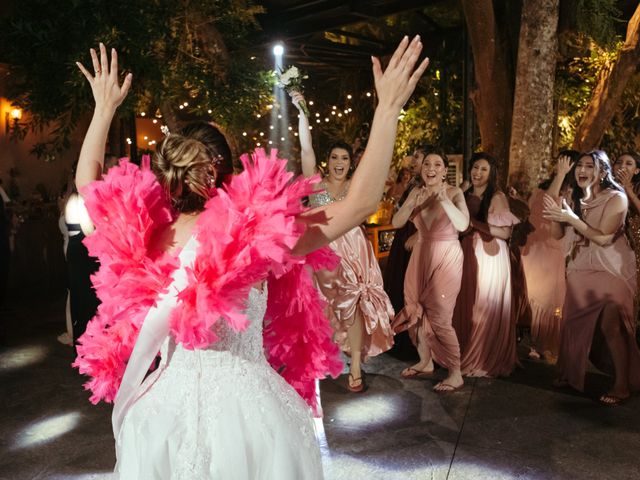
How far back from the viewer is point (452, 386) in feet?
15.1

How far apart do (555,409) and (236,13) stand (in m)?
3.52

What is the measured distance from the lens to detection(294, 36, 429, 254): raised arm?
1537 mm

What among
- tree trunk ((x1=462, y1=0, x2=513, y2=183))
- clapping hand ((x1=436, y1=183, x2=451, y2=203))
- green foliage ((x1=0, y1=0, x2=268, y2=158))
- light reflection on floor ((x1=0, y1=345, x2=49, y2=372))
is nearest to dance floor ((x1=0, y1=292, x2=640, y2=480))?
light reflection on floor ((x1=0, y1=345, x2=49, y2=372))

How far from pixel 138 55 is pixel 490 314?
Answer: 3.15m

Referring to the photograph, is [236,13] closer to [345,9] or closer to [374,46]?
[345,9]

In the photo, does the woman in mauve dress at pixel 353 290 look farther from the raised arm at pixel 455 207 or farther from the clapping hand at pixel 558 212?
the clapping hand at pixel 558 212

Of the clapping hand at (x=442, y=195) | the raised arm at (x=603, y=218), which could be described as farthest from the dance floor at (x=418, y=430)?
the clapping hand at (x=442, y=195)

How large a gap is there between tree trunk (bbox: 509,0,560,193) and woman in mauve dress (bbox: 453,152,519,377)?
180 cm

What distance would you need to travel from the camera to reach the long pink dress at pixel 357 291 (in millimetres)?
4738

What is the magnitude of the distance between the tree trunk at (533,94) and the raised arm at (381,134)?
5334 millimetres

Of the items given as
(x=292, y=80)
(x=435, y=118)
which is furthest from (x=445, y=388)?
(x=435, y=118)

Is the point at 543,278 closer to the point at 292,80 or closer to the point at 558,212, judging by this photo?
the point at 558,212

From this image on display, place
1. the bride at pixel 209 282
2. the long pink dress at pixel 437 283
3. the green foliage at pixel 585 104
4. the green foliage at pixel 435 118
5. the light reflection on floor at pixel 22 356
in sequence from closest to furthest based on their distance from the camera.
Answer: the bride at pixel 209 282, the long pink dress at pixel 437 283, the light reflection on floor at pixel 22 356, the green foliage at pixel 585 104, the green foliage at pixel 435 118

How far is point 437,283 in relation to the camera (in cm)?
475
